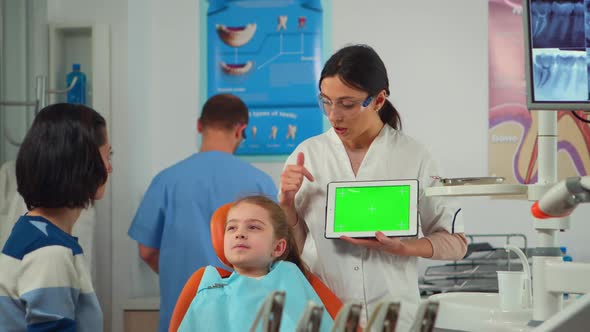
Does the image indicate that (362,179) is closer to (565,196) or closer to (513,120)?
(565,196)

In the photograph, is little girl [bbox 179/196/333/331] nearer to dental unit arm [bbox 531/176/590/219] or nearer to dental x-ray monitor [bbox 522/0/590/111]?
dental x-ray monitor [bbox 522/0/590/111]

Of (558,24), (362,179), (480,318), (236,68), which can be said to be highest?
(236,68)

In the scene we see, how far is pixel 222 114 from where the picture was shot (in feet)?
10.5

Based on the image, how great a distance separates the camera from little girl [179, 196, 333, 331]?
2.02 m

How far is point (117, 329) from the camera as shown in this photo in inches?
137

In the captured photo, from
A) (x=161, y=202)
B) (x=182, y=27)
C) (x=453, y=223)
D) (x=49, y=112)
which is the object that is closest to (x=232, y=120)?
(x=161, y=202)

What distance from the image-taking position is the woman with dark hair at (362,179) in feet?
6.78

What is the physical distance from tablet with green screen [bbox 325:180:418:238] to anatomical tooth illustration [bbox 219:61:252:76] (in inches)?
68.6

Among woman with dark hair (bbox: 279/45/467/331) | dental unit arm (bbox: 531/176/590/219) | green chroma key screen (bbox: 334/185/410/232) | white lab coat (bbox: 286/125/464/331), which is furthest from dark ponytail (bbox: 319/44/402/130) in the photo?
dental unit arm (bbox: 531/176/590/219)

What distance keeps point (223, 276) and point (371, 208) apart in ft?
1.38

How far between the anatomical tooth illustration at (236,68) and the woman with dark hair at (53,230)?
2016mm

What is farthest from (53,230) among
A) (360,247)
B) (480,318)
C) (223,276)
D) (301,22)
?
(301,22)

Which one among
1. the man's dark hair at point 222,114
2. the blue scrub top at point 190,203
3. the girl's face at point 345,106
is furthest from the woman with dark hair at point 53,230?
the man's dark hair at point 222,114

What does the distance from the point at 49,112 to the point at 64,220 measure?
0.23 m
